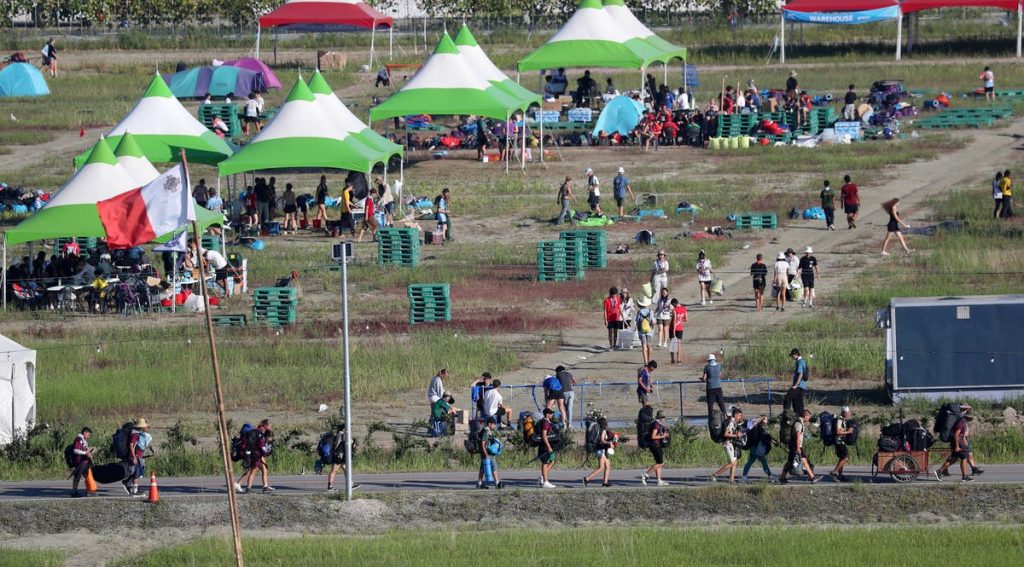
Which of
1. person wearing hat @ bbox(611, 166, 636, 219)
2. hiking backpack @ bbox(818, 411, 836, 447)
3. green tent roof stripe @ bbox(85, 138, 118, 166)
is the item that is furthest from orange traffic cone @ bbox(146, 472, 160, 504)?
person wearing hat @ bbox(611, 166, 636, 219)

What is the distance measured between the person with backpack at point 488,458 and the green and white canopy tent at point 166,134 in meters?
21.8

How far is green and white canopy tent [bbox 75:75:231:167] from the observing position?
156 ft

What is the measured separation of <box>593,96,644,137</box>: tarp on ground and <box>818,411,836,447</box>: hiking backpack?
107 feet

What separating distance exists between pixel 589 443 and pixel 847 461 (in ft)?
14.1

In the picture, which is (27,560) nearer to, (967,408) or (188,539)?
(188,539)

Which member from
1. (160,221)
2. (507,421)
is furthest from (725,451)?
(160,221)

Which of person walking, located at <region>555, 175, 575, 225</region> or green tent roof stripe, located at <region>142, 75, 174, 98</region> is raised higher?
green tent roof stripe, located at <region>142, 75, 174, 98</region>

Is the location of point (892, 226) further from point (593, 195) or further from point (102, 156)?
point (102, 156)

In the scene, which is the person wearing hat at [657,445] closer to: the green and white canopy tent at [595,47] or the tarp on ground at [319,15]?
the green and white canopy tent at [595,47]

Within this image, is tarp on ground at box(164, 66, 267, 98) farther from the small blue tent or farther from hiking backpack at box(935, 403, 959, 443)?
hiking backpack at box(935, 403, 959, 443)

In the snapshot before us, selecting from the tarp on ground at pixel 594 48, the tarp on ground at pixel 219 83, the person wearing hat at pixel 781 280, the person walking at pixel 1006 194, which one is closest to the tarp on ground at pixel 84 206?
the person wearing hat at pixel 781 280

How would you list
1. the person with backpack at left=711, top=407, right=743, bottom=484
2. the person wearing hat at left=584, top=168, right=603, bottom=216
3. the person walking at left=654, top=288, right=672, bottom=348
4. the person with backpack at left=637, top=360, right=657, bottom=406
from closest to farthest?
the person with backpack at left=711, top=407, right=743, bottom=484, the person with backpack at left=637, top=360, right=657, bottom=406, the person walking at left=654, top=288, right=672, bottom=348, the person wearing hat at left=584, top=168, right=603, bottom=216

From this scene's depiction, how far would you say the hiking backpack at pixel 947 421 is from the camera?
2734 cm

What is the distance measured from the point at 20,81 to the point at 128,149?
31395mm
